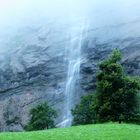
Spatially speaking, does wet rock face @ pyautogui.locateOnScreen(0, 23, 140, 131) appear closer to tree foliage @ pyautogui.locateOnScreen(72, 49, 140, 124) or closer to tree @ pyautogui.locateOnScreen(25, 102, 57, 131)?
tree @ pyautogui.locateOnScreen(25, 102, 57, 131)

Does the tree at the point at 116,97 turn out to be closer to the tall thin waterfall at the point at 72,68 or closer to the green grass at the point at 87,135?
the green grass at the point at 87,135

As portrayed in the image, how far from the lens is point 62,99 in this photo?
7175 centimetres

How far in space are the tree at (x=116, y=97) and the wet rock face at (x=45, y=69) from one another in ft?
96.2

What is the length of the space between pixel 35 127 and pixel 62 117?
1666cm

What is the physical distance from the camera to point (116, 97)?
39.8m

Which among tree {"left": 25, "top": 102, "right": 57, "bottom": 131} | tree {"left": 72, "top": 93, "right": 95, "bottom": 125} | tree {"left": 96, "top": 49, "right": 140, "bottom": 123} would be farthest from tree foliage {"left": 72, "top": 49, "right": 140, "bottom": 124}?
tree {"left": 25, "top": 102, "right": 57, "bottom": 131}

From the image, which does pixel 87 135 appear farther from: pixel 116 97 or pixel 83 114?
pixel 83 114

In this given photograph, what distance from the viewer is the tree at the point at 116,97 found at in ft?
131

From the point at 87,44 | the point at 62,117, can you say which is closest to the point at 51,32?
the point at 87,44

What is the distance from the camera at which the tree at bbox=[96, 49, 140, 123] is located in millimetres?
39844

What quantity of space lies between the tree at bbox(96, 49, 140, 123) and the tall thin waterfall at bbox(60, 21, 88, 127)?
26.2 meters

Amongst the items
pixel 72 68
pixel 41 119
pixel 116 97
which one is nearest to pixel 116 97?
pixel 116 97

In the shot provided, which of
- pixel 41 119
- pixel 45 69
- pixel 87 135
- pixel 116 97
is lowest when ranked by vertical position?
pixel 41 119

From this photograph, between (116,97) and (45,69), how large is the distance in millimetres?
36168
